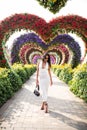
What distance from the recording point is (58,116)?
8.63m

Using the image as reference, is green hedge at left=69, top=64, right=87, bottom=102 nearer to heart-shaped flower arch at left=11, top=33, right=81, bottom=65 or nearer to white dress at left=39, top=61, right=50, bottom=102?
white dress at left=39, top=61, right=50, bottom=102

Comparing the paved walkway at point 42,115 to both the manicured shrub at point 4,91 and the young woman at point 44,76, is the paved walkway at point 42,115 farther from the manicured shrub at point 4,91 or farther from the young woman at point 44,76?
the young woman at point 44,76

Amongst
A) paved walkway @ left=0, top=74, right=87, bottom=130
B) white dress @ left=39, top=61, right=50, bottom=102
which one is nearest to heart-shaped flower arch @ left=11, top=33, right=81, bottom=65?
paved walkway @ left=0, top=74, right=87, bottom=130

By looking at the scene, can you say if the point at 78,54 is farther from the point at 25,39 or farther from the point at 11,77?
the point at 11,77

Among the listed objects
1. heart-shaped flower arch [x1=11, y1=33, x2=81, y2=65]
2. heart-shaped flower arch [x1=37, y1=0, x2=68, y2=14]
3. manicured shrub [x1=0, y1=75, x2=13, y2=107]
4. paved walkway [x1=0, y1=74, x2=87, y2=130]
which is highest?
heart-shaped flower arch [x1=11, y1=33, x2=81, y2=65]

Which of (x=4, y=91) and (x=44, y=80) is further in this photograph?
(x=4, y=91)

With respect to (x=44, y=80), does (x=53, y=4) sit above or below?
above

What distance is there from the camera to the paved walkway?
24.3 feet

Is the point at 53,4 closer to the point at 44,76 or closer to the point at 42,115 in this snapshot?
the point at 44,76

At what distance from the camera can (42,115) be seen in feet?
28.5

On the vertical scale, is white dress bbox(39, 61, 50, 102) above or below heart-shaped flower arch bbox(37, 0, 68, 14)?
below

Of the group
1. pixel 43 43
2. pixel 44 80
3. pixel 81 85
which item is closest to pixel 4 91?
pixel 44 80

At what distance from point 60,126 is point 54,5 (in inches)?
122

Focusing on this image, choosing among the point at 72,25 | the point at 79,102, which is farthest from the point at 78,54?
the point at 79,102
